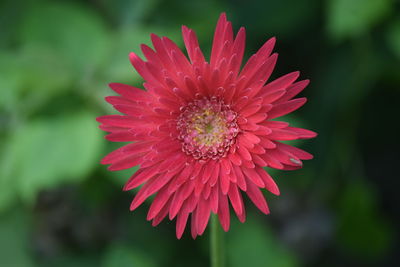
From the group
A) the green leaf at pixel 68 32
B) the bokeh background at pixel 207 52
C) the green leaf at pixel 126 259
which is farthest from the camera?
the green leaf at pixel 68 32

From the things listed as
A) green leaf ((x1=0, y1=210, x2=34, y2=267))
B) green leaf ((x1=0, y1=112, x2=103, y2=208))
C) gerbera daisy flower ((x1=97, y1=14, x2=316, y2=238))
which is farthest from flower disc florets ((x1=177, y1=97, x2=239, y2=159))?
green leaf ((x1=0, y1=210, x2=34, y2=267))

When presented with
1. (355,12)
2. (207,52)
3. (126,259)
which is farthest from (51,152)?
(355,12)

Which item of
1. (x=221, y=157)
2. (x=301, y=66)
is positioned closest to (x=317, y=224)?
(x=301, y=66)

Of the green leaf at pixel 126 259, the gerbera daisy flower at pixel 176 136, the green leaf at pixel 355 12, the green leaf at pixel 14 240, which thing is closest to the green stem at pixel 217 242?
the gerbera daisy flower at pixel 176 136

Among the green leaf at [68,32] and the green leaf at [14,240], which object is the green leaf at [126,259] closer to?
the green leaf at [14,240]

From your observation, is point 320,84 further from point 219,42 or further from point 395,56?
point 219,42

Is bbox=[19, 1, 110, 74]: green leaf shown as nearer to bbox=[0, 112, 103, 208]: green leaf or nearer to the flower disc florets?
bbox=[0, 112, 103, 208]: green leaf
